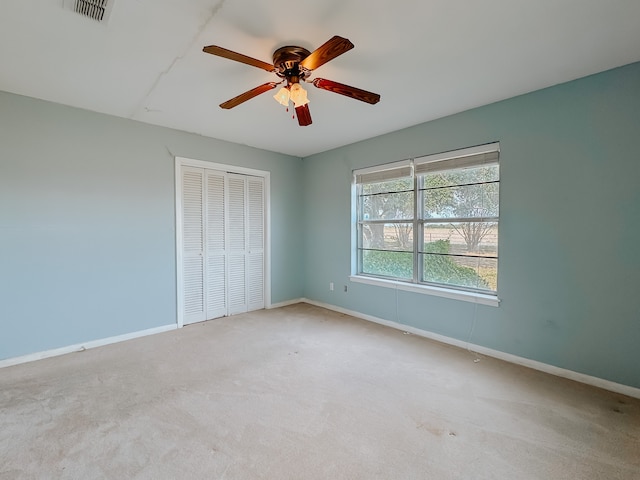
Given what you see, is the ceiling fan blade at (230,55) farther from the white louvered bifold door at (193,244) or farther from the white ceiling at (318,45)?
the white louvered bifold door at (193,244)

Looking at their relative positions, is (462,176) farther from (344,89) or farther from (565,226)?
(344,89)

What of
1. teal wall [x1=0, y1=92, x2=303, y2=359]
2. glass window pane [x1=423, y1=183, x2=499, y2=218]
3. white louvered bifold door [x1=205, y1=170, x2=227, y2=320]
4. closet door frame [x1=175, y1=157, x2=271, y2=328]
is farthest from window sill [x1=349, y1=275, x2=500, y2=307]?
teal wall [x1=0, y1=92, x2=303, y2=359]

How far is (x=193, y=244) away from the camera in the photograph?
3.86 metres

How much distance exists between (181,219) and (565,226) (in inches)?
158

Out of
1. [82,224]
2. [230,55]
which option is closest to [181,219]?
[82,224]

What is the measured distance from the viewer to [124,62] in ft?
7.22

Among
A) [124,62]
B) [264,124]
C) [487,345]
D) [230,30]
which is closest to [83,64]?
[124,62]

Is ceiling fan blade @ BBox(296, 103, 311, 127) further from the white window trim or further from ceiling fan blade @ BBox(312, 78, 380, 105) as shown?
the white window trim

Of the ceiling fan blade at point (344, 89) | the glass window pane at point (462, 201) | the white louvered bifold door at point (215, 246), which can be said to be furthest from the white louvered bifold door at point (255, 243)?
the ceiling fan blade at point (344, 89)

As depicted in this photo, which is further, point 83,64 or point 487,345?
point 487,345

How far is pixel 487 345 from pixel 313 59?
2.98 meters

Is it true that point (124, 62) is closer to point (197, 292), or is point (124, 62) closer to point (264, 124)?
point (264, 124)

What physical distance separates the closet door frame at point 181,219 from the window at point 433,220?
1.38 m

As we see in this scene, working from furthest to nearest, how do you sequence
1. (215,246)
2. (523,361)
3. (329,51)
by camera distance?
(215,246), (523,361), (329,51)
